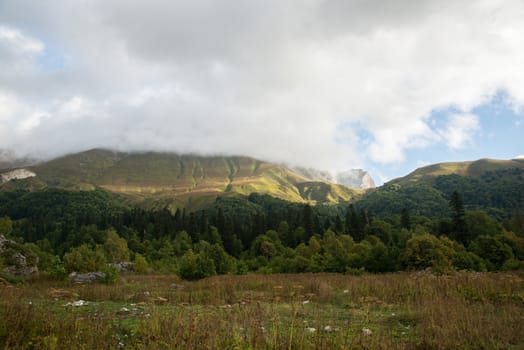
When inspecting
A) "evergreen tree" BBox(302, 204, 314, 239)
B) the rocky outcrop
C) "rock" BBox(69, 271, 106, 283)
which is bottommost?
"evergreen tree" BBox(302, 204, 314, 239)

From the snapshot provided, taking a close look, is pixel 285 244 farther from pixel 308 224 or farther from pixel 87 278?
pixel 87 278

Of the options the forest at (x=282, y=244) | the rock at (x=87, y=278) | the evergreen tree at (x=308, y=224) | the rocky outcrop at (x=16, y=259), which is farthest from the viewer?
the evergreen tree at (x=308, y=224)

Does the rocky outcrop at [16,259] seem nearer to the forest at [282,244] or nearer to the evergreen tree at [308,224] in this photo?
the forest at [282,244]

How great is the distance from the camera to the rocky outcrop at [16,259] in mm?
35844

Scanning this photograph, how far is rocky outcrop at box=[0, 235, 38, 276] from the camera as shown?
3584 centimetres

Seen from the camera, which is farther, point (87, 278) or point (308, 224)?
point (308, 224)

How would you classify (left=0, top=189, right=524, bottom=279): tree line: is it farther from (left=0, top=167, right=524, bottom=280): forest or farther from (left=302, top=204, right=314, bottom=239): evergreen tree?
(left=302, top=204, right=314, bottom=239): evergreen tree

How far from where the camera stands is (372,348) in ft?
18.1

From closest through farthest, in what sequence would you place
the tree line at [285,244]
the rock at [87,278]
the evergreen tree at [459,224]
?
1. the rock at [87,278]
2. the tree line at [285,244]
3. the evergreen tree at [459,224]

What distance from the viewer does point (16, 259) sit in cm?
3794

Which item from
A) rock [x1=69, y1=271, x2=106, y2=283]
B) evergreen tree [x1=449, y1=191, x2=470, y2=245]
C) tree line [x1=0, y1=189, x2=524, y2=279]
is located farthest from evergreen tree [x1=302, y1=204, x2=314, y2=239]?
rock [x1=69, y1=271, x2=106, y2=283]

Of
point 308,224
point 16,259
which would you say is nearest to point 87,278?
point 16,259

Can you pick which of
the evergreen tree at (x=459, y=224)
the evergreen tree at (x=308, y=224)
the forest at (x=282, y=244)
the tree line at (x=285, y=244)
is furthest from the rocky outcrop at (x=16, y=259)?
the evergreen tree at (x=459, y=224)

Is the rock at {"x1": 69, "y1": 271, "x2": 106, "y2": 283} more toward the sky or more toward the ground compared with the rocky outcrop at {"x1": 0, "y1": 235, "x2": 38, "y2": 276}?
more toward the sky
